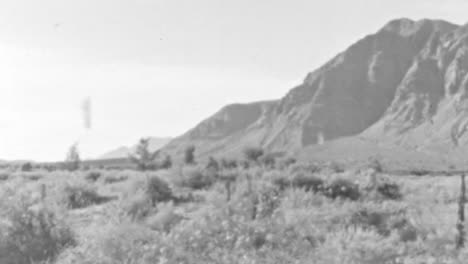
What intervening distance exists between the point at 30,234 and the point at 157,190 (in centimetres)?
849

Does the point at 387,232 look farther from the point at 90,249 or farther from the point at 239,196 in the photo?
the point at 90,249

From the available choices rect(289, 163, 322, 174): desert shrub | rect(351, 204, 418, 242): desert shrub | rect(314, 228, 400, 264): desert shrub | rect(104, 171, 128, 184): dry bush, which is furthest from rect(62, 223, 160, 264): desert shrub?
rect(104, 171, 128, 184): dry bush

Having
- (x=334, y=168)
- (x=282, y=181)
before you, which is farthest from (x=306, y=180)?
(x=334, y=168)

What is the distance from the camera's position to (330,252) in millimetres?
7723

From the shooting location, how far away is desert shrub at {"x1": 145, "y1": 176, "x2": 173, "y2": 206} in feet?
59.0

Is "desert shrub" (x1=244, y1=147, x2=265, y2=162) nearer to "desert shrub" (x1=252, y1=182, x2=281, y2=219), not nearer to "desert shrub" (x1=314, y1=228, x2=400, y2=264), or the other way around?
"desert shrub" (x1=252, y1=182, x2=281, y2=219)

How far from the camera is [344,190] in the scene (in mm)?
18984

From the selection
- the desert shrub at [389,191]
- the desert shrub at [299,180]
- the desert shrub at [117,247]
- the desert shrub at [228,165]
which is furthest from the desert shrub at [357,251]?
the desert shrub at [228,165]

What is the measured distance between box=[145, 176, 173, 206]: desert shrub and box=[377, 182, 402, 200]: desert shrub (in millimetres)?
6799

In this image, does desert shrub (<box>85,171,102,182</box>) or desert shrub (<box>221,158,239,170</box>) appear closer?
desert shrub (<box>85,171,102,182</box>)

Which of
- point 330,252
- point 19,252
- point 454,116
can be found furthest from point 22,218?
point 454,116

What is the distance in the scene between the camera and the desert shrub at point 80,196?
18.3 meters

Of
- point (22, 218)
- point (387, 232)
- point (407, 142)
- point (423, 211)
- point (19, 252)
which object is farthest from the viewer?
point (407, 142)

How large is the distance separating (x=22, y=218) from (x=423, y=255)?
6.47 meters
